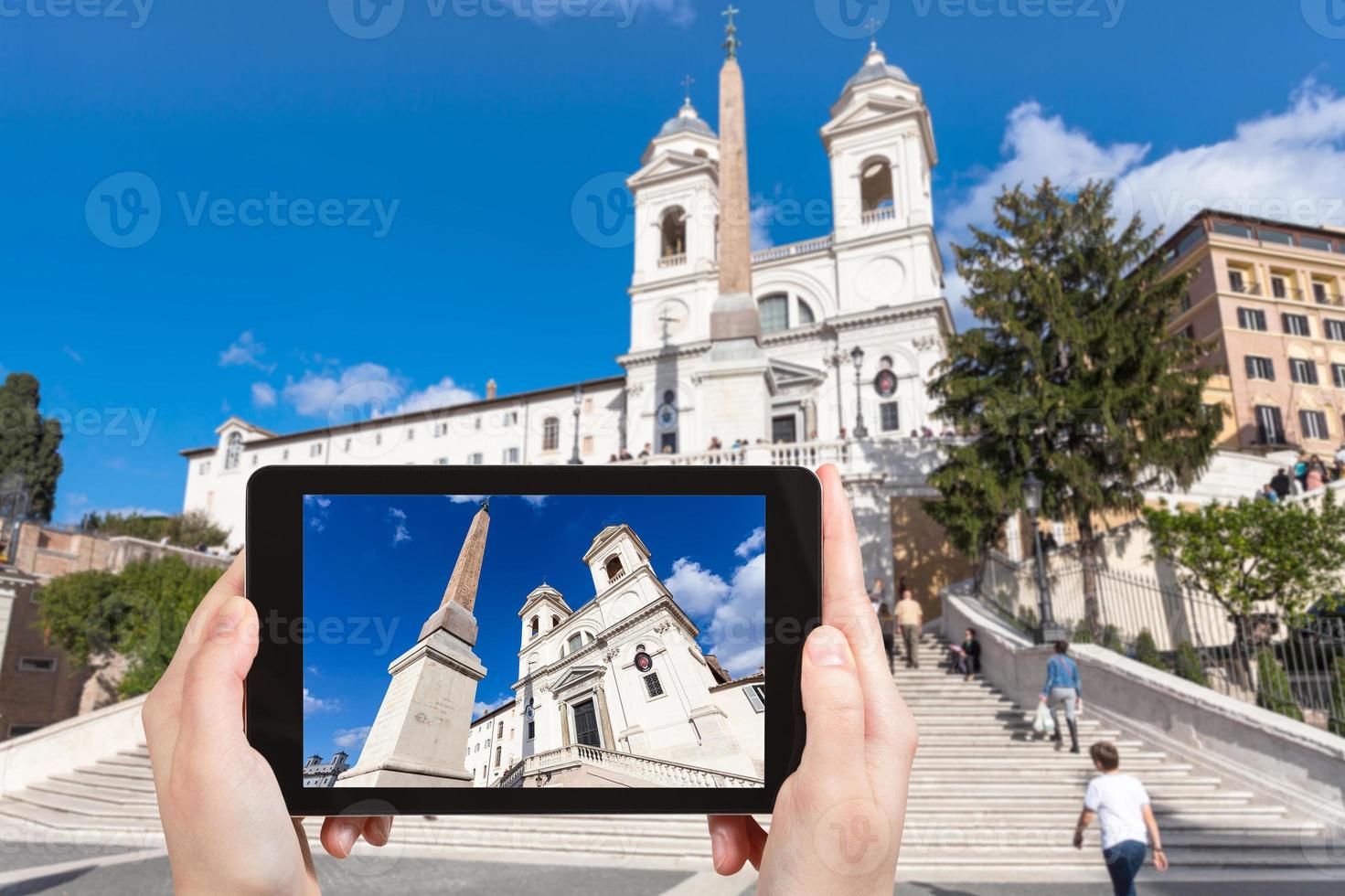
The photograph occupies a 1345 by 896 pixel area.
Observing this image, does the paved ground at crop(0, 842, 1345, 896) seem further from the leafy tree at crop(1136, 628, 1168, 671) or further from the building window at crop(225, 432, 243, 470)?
the building window at crop(225, 432, 243, 470)

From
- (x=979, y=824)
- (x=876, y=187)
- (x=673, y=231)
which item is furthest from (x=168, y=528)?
(x=979, y=824)

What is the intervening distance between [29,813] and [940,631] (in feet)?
59.0

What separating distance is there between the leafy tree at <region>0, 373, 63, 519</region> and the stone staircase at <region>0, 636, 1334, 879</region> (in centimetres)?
3563

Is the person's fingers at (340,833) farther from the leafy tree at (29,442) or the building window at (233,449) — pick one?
the building window at (233,449)

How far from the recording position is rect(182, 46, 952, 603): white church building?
37.1m

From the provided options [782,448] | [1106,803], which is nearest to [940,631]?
[782,448]

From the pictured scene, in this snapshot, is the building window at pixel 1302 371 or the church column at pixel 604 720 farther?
the building window at pixel 1302 371

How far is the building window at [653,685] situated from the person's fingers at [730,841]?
0.89 ft

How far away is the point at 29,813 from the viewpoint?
1323 cm

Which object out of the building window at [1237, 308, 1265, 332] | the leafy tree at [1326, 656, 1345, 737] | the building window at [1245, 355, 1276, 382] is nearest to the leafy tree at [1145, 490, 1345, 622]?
the leafy tree at [1326, 656, 1345, 737]

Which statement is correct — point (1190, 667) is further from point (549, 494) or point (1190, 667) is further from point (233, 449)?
point (233, 449)

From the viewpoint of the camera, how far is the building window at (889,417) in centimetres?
3697

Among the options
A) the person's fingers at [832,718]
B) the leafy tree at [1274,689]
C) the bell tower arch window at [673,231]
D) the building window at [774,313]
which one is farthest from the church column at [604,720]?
the bell tower arch window at [673,231]

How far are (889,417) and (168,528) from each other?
3997 centimetres
